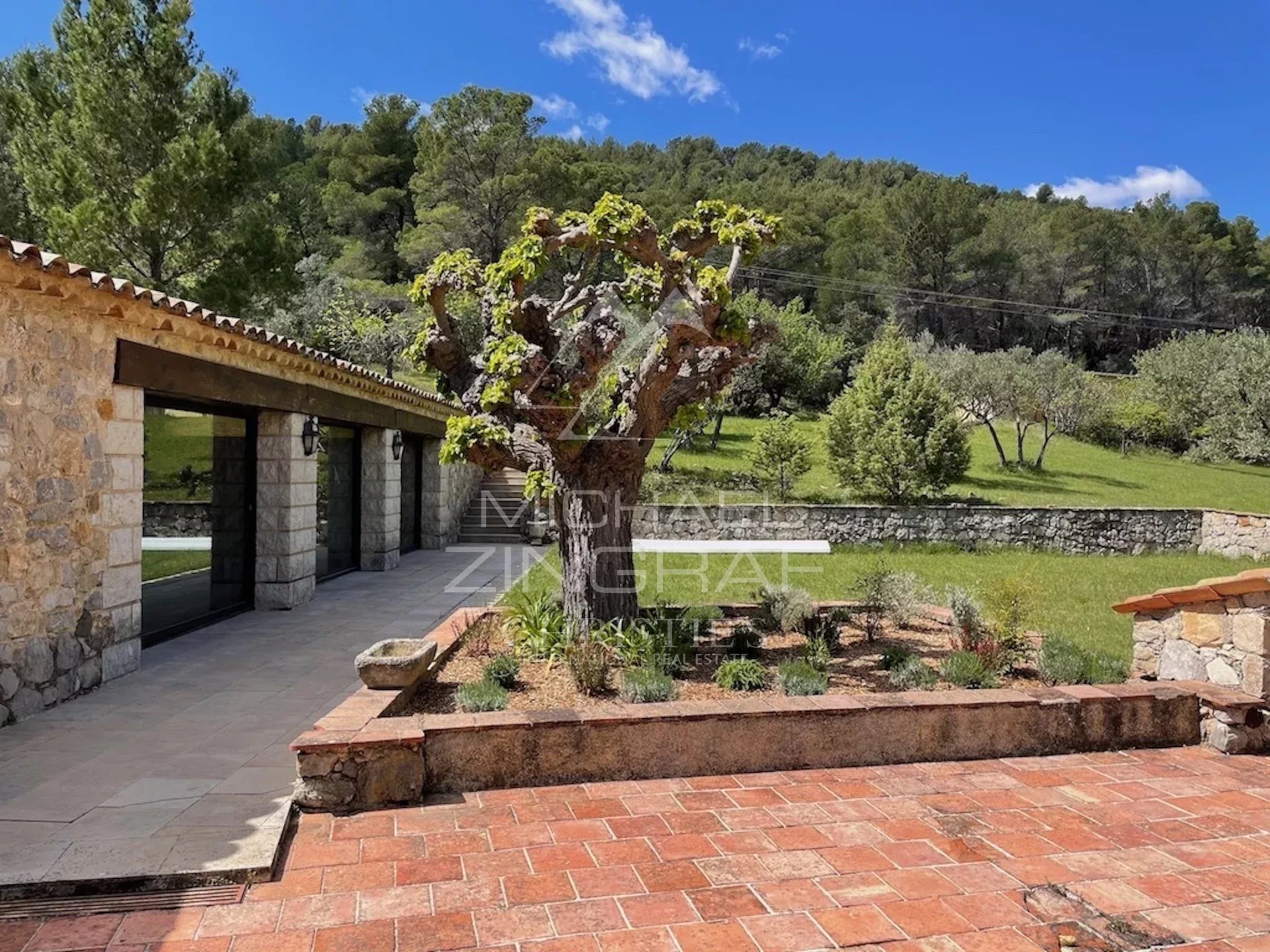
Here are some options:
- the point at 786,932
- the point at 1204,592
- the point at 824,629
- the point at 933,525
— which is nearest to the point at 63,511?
the point at 786,932

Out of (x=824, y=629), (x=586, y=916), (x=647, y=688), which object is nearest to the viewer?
(x=586, y=916)

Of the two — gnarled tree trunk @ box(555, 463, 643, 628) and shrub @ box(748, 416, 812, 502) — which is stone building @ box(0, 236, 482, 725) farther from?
shrub @ box(748, 416, 812, 502)

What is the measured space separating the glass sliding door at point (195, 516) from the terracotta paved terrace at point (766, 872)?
192 inches

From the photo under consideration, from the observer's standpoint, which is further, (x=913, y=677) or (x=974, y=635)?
(x=974, y=635)

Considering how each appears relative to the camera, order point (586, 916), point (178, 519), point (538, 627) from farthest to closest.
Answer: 1. point (178, 519)
2. point (538, 627)
3. point (586, 916)

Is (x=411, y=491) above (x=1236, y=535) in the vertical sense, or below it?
above

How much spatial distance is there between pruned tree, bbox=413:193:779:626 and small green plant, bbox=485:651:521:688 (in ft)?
2.84

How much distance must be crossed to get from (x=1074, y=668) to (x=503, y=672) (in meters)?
4.10

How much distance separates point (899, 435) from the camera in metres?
18.7

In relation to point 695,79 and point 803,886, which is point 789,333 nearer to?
point 695,79

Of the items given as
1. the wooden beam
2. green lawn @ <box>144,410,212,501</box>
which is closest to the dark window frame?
the wooden beam

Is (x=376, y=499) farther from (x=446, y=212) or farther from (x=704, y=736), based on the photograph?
(x=446, y=212)

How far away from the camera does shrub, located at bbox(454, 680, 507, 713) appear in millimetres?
4773

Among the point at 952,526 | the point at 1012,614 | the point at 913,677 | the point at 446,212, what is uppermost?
the point at 446,212
